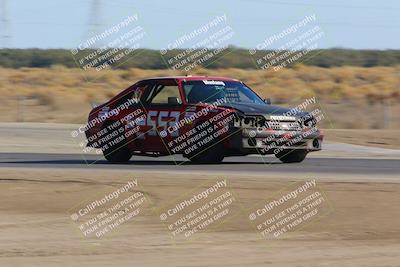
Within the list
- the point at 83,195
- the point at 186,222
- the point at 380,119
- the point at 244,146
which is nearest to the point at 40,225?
the point at 186,222

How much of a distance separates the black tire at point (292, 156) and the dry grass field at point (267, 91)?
56.4 feet

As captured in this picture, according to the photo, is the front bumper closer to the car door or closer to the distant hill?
the car door

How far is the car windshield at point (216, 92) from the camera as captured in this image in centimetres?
2062

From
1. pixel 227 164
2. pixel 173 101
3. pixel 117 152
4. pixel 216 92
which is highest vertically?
pixel 173 101

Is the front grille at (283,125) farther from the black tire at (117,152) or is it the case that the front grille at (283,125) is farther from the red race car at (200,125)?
the black tire at (117,152)

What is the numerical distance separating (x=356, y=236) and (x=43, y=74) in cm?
6291

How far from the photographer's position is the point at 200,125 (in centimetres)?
2009

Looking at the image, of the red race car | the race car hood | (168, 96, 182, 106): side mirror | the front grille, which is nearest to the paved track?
the red race car

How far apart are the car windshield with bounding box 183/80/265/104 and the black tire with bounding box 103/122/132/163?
5.20 ft

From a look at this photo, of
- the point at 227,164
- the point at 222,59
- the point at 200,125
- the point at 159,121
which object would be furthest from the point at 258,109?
the point at 222,59

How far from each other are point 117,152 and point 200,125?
2.05m

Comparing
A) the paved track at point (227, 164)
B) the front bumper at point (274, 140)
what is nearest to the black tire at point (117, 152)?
the paved track at point (227, 164)

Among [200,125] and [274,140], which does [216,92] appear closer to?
[200,125]

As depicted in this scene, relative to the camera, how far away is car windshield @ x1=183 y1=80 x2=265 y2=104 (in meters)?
20.6
